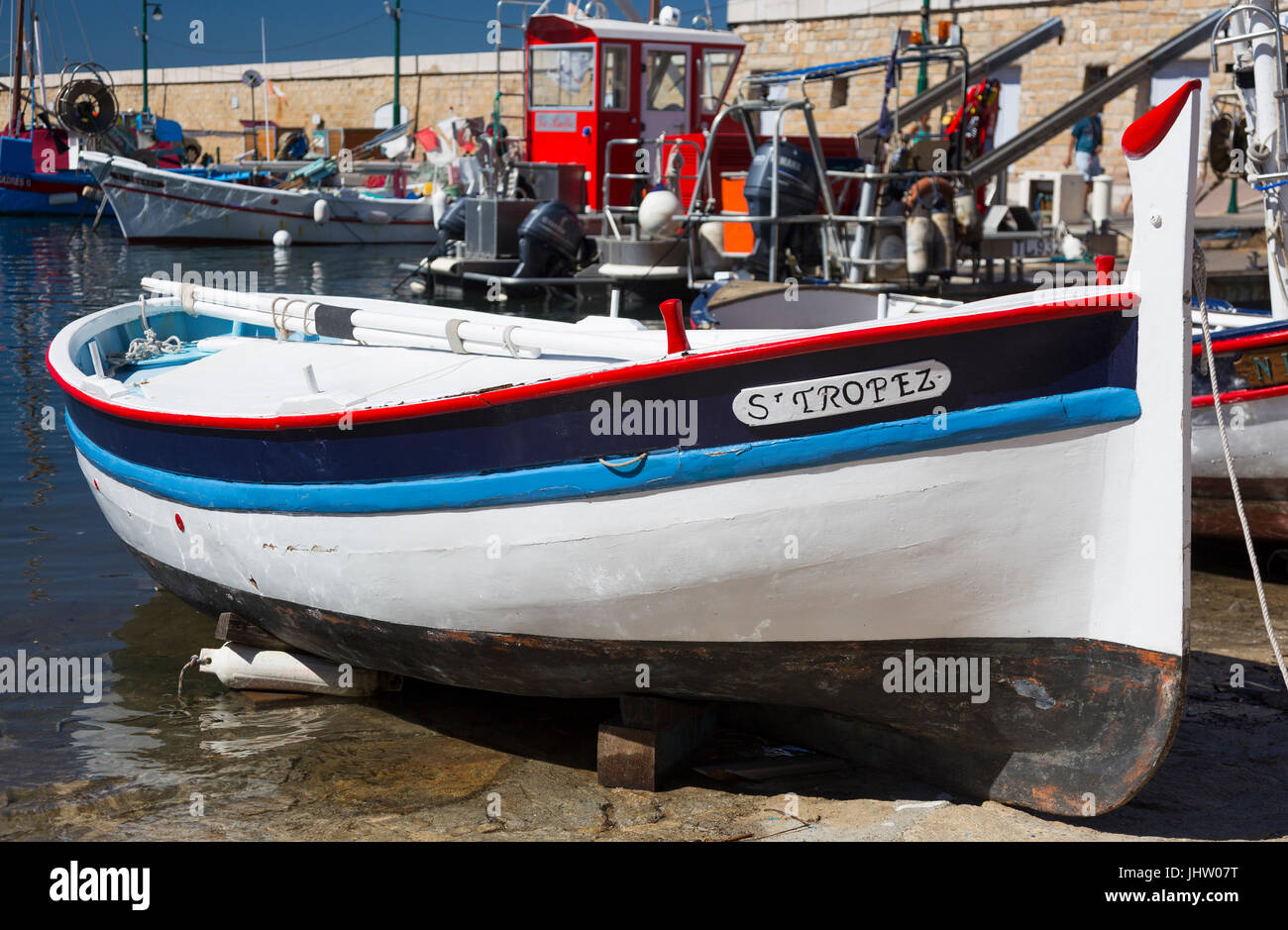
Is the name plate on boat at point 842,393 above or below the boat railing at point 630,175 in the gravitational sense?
below

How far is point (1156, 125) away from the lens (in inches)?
121

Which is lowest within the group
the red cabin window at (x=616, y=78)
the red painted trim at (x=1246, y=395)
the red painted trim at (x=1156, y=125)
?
the red painted trim at (x=1246, y=395)

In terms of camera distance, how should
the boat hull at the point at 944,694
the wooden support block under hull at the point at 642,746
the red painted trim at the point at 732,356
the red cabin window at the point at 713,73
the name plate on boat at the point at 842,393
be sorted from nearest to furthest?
1. the red painted trim at the point at 732,356
2. the name plate on boat at the point at 842,393
3. the boat hull at the point at 944,694
4. the wooden support block under hull at the point at 642,746
5. the red cabin window at the point at 713,73

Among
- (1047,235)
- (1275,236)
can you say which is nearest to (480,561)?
(1275,236)

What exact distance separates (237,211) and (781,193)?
17.6 metres

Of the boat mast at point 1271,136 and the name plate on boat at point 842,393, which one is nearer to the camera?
the name plate on boat at point 842,393

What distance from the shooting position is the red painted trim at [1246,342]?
607 centimetres

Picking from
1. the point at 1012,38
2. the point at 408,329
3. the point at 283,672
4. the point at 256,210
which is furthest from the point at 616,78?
the point at 283,672

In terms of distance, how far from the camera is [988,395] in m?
3.32

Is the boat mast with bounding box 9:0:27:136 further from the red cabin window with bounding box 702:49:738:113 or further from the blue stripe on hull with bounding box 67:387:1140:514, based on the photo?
the blue stripe on hull with bounding box 67:387:1140:514

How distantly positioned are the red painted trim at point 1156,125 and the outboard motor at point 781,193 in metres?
8.47

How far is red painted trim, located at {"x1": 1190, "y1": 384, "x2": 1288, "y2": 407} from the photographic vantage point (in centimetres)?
618

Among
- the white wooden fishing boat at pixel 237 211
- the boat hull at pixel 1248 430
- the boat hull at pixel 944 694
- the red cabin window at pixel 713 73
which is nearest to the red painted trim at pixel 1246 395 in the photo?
the boat hull at pixel 1248 430

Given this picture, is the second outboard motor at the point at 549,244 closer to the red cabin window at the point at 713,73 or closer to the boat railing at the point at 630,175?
the boat railing at the point at 630,175
